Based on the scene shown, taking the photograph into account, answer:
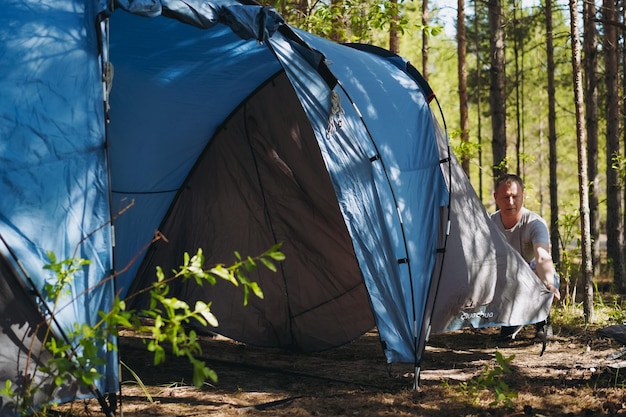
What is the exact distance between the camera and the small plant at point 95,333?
3387 millimetres

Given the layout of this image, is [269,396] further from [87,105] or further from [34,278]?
[87,105]

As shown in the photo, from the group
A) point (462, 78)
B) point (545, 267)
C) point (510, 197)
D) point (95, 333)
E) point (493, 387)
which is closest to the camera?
point (95, 333)

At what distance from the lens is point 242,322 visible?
22.0ft

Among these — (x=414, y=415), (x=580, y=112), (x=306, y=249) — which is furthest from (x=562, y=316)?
(x=414, y=415)

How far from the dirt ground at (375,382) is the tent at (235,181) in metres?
0.33

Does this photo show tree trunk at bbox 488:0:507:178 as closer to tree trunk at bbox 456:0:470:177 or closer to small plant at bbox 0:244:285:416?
tree trunk at bbox 456:0:470:177

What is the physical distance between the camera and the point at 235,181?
678 centimetres

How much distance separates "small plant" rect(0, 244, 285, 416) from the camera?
3.39 m

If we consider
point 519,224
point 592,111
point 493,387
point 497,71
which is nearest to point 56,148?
point 493,387

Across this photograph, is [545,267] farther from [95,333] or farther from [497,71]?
[497,71]

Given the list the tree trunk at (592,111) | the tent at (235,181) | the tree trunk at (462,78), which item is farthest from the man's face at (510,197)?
the tree trunk at (462,78)

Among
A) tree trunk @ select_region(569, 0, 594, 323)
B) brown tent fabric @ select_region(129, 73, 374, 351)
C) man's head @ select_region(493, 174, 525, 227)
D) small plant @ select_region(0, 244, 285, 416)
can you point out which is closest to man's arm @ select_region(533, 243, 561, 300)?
man's head @ select_region(493, 174, 525, 227)

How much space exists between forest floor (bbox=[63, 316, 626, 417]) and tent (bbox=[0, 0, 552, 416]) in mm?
330

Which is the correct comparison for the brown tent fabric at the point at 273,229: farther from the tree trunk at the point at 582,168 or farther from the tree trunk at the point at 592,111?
the tree trunk at the point at 592,111
